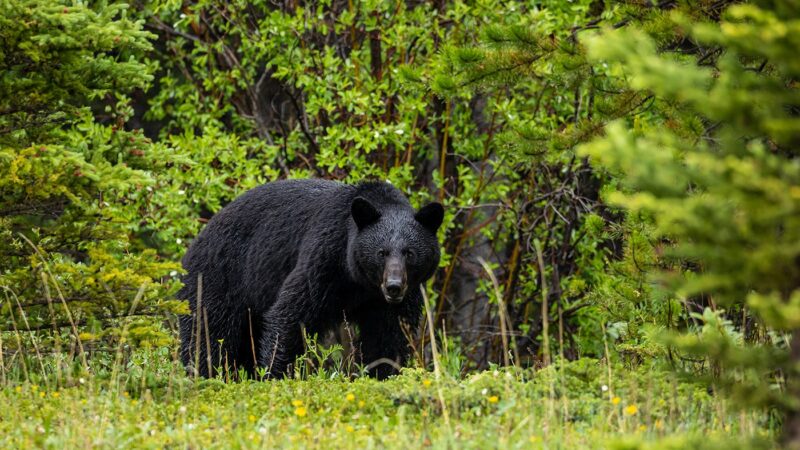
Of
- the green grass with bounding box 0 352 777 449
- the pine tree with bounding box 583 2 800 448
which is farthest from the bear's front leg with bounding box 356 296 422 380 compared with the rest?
the pine tree with bounding box 583 2 800 448

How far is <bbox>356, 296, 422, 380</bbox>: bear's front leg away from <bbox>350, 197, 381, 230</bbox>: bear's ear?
653 millimetres

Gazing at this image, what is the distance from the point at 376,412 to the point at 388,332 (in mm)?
2746

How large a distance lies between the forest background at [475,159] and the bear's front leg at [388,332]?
0.51 feet

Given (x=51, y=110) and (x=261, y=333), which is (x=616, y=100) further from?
(x=261, y=333)

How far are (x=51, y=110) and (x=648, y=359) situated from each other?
395 cm

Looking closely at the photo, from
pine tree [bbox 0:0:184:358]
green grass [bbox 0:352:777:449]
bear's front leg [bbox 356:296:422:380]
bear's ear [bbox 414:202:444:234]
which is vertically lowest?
bear's front leg [bbox 356:296:422:380]

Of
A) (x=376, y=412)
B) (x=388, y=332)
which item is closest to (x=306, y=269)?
(x=388, y=332)

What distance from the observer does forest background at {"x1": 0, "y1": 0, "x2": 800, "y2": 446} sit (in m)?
3.19

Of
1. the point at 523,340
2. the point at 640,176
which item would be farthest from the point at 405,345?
the point at 640,176

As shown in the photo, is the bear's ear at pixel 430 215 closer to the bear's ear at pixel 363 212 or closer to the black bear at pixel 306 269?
the black bear at pixel 306 269

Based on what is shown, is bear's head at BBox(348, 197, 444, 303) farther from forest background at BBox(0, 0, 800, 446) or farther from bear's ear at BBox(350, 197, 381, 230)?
forest background at BBox(0, 0, 800, 446)

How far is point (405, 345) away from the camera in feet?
27.4

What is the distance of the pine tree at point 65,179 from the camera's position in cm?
602

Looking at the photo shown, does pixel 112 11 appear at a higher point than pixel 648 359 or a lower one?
higher
